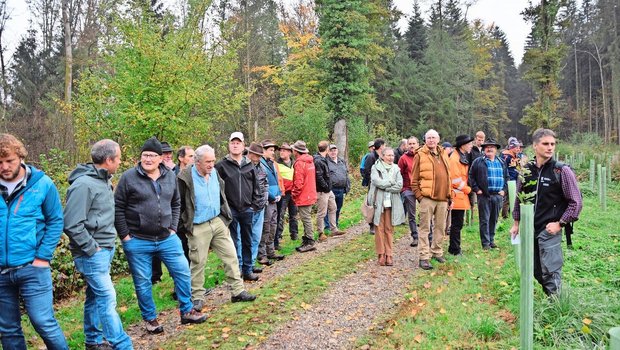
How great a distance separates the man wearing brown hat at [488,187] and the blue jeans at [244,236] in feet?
15.8

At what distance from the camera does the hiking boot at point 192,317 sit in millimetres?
5590

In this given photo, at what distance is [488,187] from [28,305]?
320 inches

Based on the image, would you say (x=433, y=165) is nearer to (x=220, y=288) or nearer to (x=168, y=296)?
(x=220, y=288)

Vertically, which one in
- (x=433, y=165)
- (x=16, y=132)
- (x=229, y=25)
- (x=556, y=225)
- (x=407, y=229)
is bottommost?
(x=407, y=229)

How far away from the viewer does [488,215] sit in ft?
29.6

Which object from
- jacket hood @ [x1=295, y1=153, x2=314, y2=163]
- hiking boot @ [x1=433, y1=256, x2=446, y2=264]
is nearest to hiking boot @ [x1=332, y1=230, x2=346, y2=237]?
jacket hood @ [x1=295, y1=153, x2=314, y2=163]

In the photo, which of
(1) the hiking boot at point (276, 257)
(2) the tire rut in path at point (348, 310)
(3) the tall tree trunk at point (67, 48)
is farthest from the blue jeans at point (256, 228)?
(3) the tall tree trunk at point (67, 48)

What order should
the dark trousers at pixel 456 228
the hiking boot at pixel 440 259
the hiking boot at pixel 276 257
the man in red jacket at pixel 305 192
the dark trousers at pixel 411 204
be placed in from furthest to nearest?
the man in red jacket at pixel 305 192 → the dark trousers at pixel 411 204 → the hiking boot at pixel 276 257 → the dark trousers at pixel 456 228 → the hiking boot at pixel 440 259

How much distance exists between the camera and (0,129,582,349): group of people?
391 cm

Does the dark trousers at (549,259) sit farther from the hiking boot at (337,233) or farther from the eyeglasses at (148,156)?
the hiking boot at (337,233)

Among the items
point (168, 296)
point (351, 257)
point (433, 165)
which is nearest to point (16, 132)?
point (168, 296)

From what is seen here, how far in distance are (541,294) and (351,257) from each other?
386 centimetres

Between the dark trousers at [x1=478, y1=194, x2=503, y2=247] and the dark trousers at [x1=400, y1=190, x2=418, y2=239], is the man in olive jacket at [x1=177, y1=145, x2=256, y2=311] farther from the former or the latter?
the dark trousers at [x1=478, y1=194, x2=503, y2=247]

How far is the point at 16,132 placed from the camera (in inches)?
574
